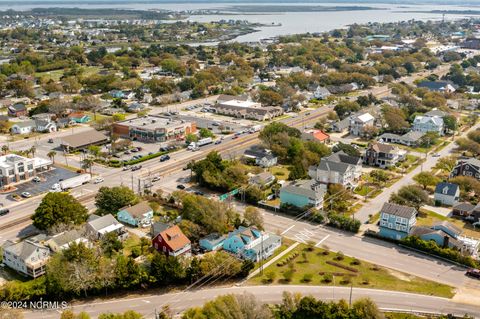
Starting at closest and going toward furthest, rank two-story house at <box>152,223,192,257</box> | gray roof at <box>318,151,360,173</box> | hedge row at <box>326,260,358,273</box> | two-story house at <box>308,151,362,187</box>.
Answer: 1. hedge row at <box>326,260,358,273</box>
2. two-story house at <box>152,223,192,257</box>
3. two-story house at <box>308,151,362,187</box>
4. gray roof at <box>318,151,360,173</box>

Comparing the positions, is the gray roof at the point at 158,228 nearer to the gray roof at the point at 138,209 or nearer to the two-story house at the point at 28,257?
the gray roof at the point at 138,209

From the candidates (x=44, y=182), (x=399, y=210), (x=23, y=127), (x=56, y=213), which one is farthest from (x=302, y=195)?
(x=23, y=127)

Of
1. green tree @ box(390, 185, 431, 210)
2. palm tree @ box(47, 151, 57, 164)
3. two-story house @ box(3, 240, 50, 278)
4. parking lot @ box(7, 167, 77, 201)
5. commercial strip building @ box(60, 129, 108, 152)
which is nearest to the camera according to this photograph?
two-story house @ box(3, 240, 50, 278)

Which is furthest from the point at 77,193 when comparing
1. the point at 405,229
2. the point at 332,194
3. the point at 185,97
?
the point at 185,97

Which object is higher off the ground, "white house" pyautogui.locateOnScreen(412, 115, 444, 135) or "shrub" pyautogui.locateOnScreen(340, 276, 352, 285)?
"white house" pyautogui.locateOnScreen(412, 115, 444, 135)

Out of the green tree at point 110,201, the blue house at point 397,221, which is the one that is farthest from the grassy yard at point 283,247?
the green tree at point 110,201

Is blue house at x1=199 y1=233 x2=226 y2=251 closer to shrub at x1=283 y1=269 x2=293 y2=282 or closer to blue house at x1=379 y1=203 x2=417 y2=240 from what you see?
shrub at x1=283 y1=269 x2=293 y2=282

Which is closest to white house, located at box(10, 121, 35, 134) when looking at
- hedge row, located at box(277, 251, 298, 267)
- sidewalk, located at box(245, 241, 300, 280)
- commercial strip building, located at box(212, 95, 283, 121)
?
commercial strip building, located at box(212, 95, 283, 121)
